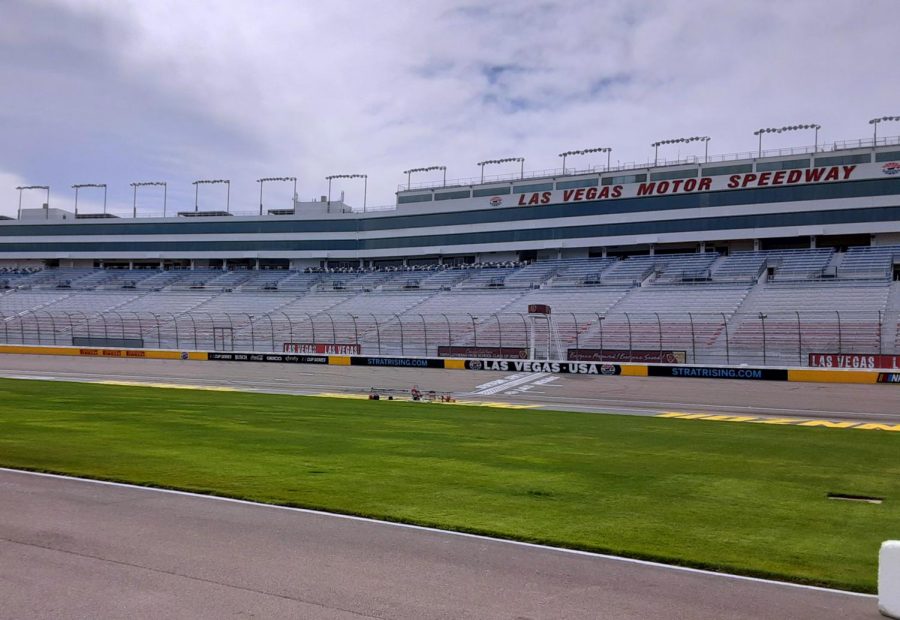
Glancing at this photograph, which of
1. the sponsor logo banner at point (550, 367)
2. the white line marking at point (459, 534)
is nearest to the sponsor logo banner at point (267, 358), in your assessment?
the sponsor logo banner at point (550, 367)

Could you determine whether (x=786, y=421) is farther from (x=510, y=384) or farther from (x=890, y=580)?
(x=890, y=580)

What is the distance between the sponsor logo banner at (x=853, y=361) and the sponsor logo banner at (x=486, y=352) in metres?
16.3

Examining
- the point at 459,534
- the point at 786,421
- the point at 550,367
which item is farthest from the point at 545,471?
the point at 550,367

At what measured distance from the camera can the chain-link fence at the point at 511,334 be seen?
40688 millimetres

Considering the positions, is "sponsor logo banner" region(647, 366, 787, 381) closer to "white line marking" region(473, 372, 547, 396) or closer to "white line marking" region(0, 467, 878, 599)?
"white line marking" region(473, 372, 547, 396)

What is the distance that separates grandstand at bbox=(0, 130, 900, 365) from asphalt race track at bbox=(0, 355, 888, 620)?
34.6 metres

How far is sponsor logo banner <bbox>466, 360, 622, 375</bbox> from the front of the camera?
138 feet

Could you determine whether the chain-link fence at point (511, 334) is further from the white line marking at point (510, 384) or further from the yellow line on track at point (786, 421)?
the yellow line on track at point (786, 421)

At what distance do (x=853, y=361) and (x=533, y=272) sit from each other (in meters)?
32.4

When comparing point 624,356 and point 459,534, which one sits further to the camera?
point 624,356

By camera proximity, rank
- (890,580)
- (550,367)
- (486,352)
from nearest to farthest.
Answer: (890,580) → (550,367) → (486,352)

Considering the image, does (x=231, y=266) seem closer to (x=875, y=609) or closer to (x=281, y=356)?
(x=281, y=356)

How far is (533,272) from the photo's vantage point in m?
66.7

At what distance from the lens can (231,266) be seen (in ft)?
287
